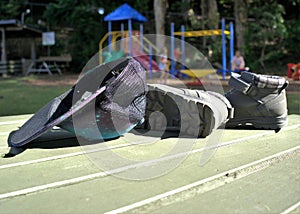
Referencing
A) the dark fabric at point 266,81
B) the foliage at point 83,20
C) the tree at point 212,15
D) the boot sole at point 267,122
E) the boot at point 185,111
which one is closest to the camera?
the boot at point 185,111

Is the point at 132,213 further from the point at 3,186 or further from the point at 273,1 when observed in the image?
the point at 273,1

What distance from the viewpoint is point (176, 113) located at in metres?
4.22

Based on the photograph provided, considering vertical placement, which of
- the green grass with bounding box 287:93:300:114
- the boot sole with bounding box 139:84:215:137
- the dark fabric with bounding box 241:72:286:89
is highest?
the dark fabric with bounding box 241:72:286:89

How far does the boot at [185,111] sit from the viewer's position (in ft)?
12.8

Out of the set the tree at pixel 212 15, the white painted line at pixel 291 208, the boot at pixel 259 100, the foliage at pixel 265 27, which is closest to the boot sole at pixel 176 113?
the boot at pixel 259 100

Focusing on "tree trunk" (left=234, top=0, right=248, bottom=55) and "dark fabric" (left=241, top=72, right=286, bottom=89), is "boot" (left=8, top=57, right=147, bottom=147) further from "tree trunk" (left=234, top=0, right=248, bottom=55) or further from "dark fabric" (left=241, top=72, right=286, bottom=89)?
"tree trunk" (left=234, top=0, right=248, bottom=55)

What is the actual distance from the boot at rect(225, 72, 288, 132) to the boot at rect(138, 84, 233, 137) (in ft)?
0.68

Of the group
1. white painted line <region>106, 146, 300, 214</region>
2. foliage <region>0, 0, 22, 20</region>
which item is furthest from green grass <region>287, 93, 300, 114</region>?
foliage <region>0, 0, 22, 20</region>

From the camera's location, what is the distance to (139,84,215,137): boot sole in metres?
3.92

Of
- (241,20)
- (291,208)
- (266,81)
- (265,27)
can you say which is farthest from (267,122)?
(241,20)

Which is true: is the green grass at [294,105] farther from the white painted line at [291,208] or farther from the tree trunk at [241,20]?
the tree trunk at [241,20]

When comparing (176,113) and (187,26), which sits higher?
(187,26)

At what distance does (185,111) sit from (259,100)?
0.95 metres

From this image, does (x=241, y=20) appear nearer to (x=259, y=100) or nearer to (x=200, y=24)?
(x=200, y=24)
